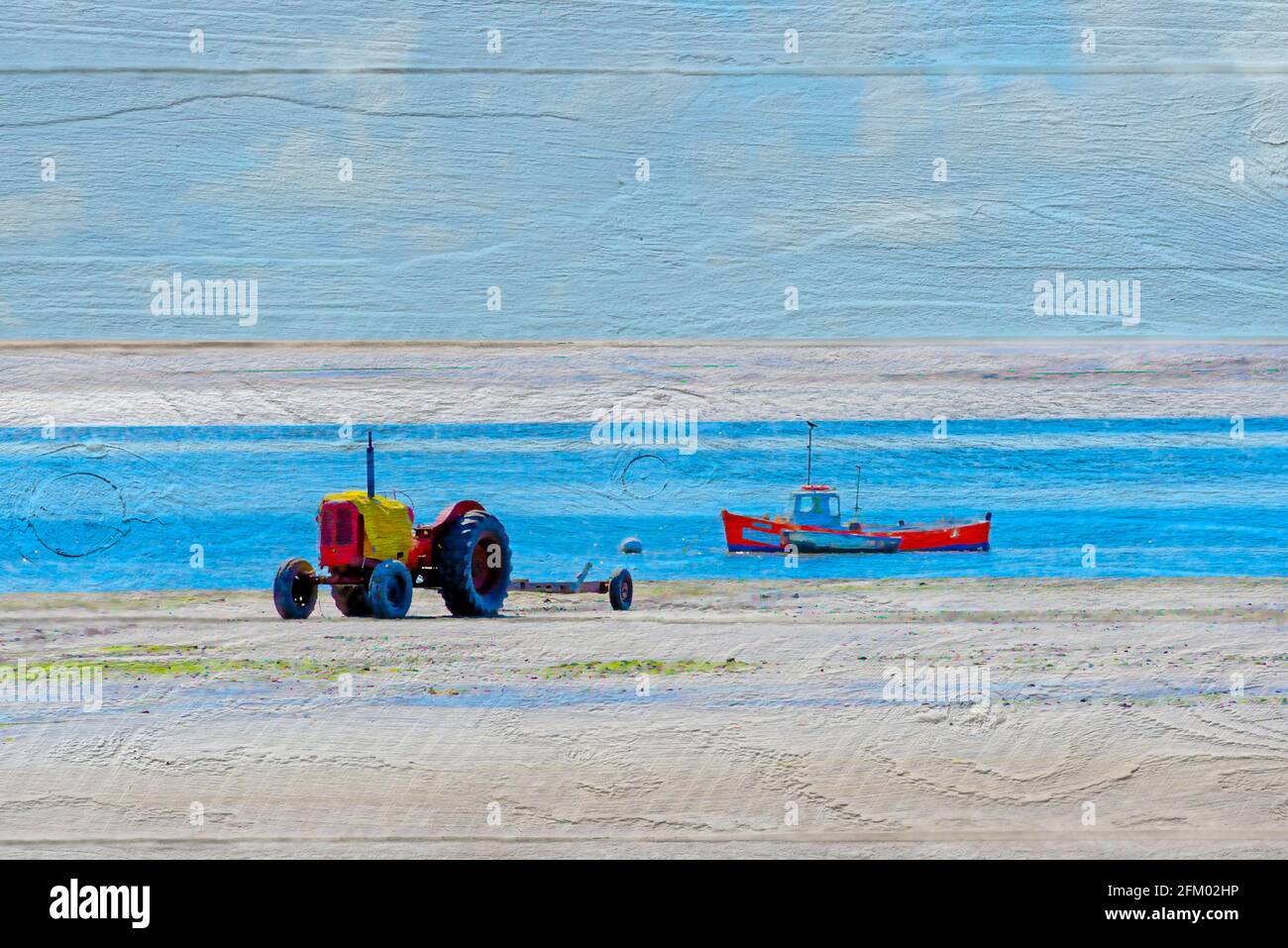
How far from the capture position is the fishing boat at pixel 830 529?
236 centimetres

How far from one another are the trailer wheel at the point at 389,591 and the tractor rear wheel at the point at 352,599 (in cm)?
1

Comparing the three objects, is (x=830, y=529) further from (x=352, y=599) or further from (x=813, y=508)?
(x=352, y=599)

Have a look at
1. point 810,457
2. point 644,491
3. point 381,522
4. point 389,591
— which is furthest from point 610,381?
point 389,591

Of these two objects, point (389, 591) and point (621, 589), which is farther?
point (389, 591)

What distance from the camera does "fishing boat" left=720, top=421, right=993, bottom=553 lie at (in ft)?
7.73

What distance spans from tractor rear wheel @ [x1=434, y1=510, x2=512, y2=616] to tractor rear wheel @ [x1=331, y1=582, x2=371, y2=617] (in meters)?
0.19

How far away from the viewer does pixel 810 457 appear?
2.46 m

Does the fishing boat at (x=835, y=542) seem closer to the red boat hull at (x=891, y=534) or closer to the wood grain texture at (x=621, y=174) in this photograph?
the red boat hull at (x=891, y=534)

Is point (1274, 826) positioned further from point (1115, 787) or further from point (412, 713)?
point (412, 713)

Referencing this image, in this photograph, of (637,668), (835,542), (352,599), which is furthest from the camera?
(352,599)

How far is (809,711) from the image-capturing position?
1.93 m

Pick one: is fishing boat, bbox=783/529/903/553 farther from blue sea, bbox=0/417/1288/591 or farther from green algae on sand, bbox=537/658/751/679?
green algae on sand, bbox=537/658/751/679

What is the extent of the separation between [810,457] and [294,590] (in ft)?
3.16

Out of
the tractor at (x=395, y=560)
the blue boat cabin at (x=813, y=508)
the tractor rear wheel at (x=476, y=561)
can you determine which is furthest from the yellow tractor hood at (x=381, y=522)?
the blue boat cabin at (x=813, y=508)
